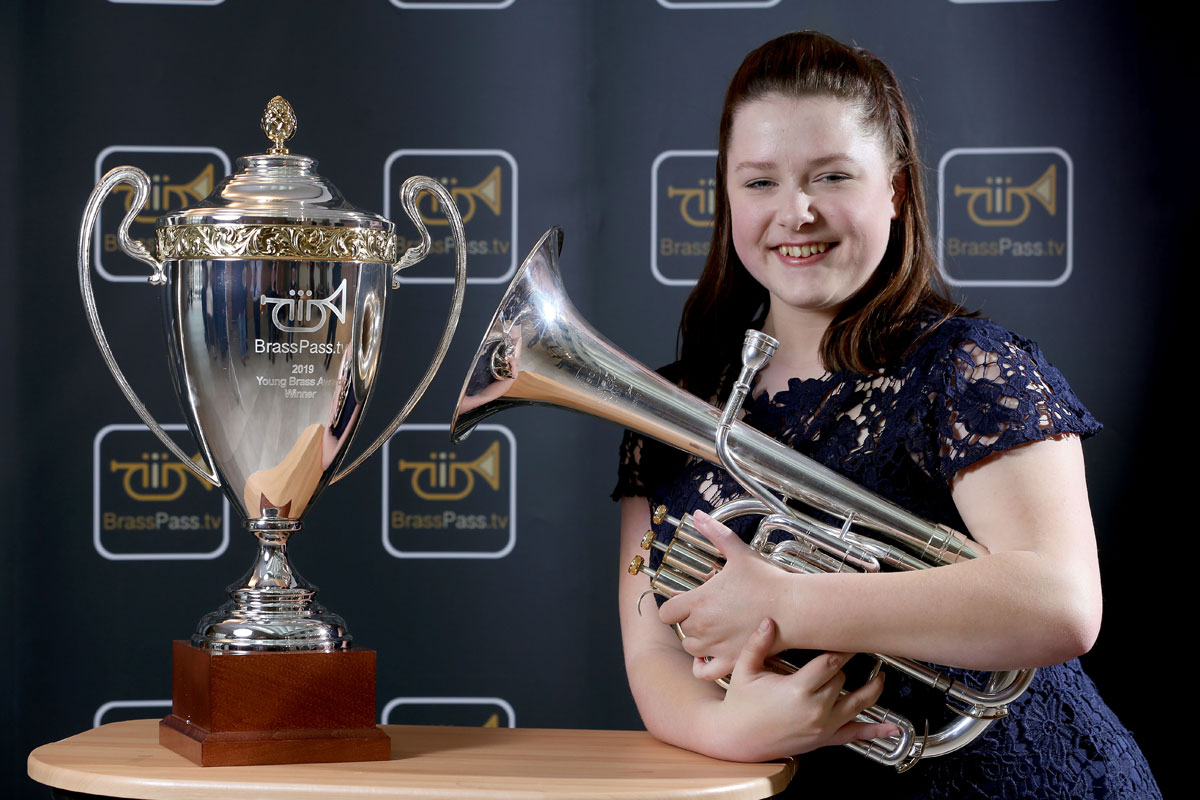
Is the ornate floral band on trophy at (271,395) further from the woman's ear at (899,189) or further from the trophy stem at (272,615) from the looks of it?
the woman's ear at (899,189)

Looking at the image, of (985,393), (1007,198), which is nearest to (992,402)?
(985,393)

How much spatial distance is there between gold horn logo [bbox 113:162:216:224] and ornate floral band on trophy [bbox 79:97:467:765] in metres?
0.73

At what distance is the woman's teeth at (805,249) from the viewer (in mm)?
1350

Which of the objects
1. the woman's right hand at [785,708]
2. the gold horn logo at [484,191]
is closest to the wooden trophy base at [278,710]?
the woman's right hand at [785,708]

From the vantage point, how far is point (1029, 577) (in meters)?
1.12

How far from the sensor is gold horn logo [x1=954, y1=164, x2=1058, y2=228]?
6.48 ft

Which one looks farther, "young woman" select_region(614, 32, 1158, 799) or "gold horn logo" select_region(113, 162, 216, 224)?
"gold horn logo" select_region(113, 162, 216, 224)

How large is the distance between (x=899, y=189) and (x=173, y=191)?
121cm

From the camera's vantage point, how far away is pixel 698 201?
2027mm

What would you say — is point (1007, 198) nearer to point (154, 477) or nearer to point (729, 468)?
point (729, 468)

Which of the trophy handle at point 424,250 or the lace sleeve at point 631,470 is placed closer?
the trophy handle at point 424,250

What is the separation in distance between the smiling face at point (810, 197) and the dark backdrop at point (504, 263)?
655 millimetres

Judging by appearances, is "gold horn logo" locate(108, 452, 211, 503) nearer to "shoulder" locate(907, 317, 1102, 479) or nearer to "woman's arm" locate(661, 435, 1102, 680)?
"woman's arm" locate(661, 435, 1102, 680)

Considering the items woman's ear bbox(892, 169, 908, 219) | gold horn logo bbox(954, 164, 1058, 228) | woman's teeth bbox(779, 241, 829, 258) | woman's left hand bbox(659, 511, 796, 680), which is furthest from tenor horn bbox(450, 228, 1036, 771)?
gold horn logo bbox(954, 164, 1058, 228)
